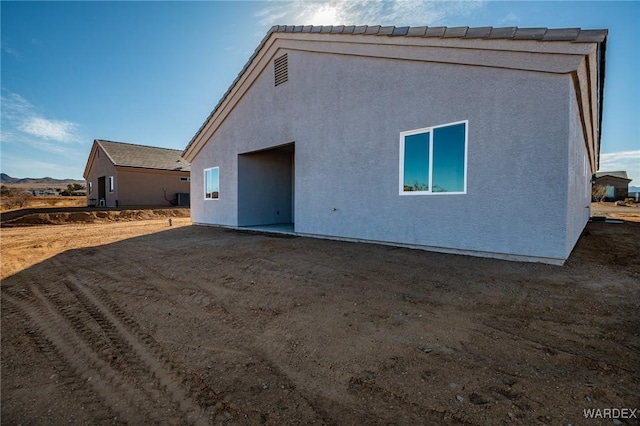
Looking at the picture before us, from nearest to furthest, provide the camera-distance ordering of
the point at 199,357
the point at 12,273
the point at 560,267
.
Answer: the point at 199,357, the point at 560,267, the point at 12,273

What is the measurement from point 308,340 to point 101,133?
3380cm

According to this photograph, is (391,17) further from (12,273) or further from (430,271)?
(12,273)

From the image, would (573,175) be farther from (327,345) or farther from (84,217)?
(84,217)

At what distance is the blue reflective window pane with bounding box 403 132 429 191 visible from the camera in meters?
6.24

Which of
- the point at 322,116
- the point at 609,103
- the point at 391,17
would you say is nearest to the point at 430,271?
the point at 322,116

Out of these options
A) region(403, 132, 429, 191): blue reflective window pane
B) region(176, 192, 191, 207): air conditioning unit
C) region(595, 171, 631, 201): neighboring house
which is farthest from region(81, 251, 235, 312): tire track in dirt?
region(595, 171, 631, 201): neighboring house

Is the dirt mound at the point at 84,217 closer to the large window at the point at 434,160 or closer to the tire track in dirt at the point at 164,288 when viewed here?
the tire track in dirt at the point at 164,288

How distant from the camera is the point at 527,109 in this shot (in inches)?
197

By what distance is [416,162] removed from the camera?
641 centimetres

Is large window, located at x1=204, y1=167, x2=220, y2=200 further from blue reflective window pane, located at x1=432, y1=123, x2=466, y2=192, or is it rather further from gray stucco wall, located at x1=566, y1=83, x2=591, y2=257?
gray stucco wall, located at x1=566, y1=83, x2=591, y2=257

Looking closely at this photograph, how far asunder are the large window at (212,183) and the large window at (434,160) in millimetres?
8705

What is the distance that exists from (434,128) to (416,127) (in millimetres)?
384

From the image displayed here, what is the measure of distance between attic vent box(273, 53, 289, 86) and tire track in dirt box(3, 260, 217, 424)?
26.2 ft

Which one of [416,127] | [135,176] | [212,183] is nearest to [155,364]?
[416,127]
